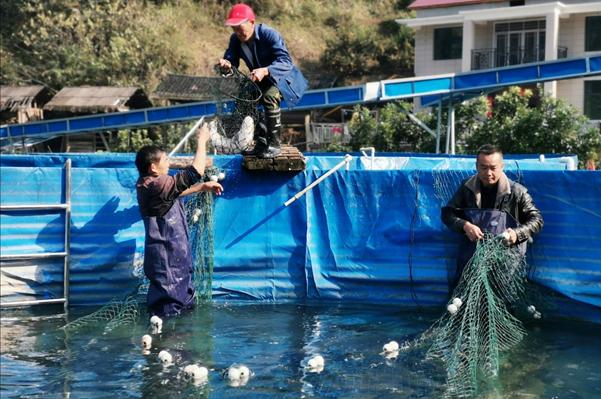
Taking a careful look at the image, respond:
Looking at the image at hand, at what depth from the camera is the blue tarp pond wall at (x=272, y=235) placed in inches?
328

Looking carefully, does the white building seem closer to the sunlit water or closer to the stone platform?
the stone platform

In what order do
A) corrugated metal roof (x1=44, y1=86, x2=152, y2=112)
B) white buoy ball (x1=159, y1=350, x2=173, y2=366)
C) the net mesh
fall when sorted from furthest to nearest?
1. corrugated metal roof (x1=44, y1=86, x2=152, y2=112)
2. white buoy ball (x1=159, y1=350, x2=173, y2=366)
3. the net mesh

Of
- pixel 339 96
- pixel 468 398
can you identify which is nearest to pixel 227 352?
pixel 468 398

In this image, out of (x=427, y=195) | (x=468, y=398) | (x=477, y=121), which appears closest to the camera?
(x=468, y=398)

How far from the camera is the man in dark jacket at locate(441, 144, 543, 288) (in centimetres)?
701

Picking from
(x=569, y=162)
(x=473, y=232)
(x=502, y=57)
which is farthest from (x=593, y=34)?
(x=473, y=232)

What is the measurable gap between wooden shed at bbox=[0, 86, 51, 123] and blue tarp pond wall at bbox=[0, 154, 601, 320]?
2549cm

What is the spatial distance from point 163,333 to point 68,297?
1746 mm

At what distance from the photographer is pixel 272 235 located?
8734 mm

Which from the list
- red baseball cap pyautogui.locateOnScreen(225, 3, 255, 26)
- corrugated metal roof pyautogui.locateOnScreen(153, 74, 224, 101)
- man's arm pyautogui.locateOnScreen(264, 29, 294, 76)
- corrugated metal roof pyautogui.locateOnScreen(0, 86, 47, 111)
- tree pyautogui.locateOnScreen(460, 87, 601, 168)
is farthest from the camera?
corrugated metal roof pyautogui.locateOnScreen(0, 86, 47, 111)

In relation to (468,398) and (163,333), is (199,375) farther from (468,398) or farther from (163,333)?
(468,398)

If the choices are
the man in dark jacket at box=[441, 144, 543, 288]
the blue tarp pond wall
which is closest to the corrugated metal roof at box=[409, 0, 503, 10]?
the blue tarp pond wall

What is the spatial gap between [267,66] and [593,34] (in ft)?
97.2

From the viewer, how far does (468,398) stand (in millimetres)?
5668
